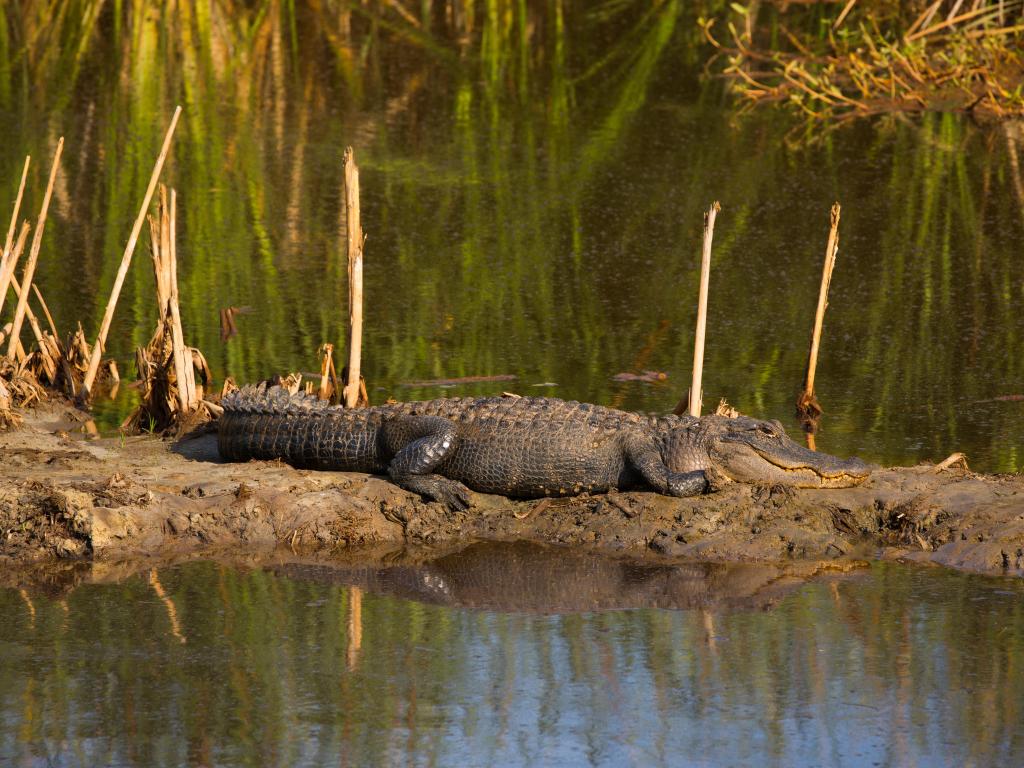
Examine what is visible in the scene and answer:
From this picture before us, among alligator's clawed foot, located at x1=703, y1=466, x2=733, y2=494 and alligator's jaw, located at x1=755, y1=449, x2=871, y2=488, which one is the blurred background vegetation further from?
alligator's clawed foot, located at x1=703, y1=466, x2=733, y2=494

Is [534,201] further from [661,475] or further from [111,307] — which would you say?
[661,475]

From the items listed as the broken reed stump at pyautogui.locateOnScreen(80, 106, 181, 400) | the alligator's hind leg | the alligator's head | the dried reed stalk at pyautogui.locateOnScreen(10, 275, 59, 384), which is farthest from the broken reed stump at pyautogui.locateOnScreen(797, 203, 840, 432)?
the dried reed stalk at pyautogui.locateOnScreen(10, 275, 59, 384)

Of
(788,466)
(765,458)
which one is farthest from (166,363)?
(788,466)

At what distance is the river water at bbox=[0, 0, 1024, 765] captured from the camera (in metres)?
4.62

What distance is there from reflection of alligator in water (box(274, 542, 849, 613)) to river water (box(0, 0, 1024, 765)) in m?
0.05

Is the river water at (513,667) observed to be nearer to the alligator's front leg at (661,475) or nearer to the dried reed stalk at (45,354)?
the alligator's front leg at (661,475)

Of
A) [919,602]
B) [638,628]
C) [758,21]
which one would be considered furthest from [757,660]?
[758,21]

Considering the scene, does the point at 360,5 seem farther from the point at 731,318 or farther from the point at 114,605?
the point at 114,605

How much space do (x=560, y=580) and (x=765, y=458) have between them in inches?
46.3

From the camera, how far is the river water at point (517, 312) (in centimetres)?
462

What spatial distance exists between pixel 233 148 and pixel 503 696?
8.71 metres

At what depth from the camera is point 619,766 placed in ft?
14.1

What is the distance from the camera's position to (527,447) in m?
6.63

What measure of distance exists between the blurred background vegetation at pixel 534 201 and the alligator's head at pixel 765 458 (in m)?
0.76
